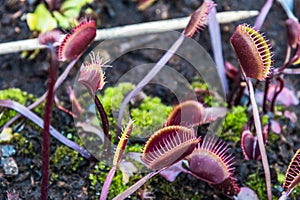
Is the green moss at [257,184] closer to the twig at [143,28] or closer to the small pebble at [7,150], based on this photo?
the twig at [143,28]

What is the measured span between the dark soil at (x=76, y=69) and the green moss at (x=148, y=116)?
0.56 ft

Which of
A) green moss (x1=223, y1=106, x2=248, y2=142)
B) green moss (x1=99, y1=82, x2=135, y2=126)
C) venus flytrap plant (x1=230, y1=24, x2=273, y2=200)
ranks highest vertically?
venus flytrap plant (x1=230, y1=24, x2=273, y2=200)

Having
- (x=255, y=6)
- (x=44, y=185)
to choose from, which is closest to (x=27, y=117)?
(x=44, y=185)

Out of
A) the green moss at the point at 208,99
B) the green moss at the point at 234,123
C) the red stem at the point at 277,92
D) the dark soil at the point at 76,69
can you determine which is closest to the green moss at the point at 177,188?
the dark soil at the point at 76,69

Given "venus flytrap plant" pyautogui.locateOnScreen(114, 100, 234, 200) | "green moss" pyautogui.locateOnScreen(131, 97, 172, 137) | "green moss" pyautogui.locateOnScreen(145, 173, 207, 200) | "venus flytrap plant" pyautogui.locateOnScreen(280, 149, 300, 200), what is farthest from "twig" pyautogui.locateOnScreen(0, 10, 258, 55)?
"venus flytrap plant" pyautogui.locateOnScreen(280, 149, 300, 200)

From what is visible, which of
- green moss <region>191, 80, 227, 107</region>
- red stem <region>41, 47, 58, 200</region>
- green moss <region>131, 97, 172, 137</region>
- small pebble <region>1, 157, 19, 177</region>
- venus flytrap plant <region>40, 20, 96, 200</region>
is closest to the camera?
red stem <region>41, 47, 58, 200</region>

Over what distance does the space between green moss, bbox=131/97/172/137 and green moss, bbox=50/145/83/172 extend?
0.91 ft

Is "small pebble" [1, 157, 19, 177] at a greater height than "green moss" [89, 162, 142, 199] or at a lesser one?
greater

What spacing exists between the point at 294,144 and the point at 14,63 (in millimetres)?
1459

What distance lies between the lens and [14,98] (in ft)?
7.48

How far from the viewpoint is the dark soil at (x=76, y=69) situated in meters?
2.01

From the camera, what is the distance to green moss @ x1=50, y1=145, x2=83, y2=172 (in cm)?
207

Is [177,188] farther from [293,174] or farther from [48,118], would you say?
[48,118]

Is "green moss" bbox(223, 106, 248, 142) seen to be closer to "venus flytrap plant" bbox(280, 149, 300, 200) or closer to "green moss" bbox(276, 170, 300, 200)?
"green moss" bbox(276, 170, 300, 200)
